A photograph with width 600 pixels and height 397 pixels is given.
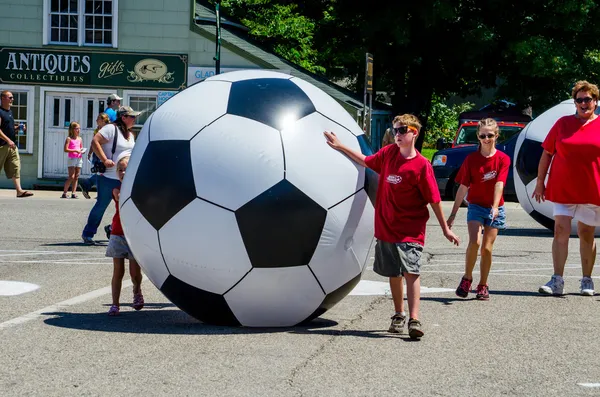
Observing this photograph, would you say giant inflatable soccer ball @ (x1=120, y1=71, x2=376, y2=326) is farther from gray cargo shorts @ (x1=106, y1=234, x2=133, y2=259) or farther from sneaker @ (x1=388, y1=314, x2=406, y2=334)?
gray cargo shorts @ (x1=106, y1=234, x2=133, y2=259)

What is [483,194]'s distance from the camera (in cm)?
950

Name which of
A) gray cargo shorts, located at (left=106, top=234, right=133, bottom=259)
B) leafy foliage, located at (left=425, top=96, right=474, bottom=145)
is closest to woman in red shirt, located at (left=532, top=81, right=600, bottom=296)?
gray cargo shorts, located at (left=106, top=234, right=133, bottom=259)

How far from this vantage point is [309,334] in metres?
7.42

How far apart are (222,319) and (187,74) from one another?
21510 millimetres

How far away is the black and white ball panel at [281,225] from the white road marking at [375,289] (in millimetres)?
2396

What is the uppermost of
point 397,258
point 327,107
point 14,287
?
point 327,107

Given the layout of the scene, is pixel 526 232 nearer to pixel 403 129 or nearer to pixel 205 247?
pixel 403 129

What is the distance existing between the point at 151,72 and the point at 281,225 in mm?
21989

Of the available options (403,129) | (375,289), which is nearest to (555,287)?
(375,289)

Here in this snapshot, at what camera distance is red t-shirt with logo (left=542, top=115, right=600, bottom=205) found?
9.73 meters

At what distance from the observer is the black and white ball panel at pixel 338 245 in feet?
23.8

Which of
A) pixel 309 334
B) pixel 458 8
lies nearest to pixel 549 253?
pixel 309 334

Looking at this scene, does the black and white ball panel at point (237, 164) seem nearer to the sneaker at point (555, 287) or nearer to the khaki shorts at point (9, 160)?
the sneaker at point (555, 287)

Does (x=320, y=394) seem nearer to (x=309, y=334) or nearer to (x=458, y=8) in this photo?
(x=309, y=334)
